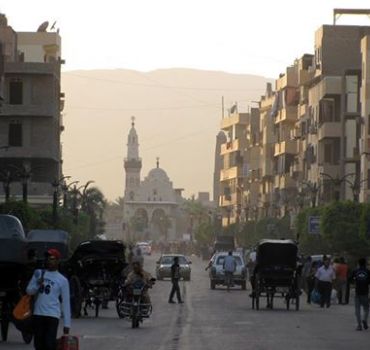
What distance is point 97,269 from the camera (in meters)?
41.2

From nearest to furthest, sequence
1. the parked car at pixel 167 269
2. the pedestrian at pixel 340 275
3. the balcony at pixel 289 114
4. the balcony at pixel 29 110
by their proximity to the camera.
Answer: the pedestrian at pixel 340 275 < the parked car at pixel 167 269 < the balcony at pixel 29 110 < the balcony at pixel 289 114

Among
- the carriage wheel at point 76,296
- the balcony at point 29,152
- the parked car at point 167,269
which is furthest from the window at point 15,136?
the carriage wheel at point 76,296

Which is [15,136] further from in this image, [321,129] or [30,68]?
[321,129]

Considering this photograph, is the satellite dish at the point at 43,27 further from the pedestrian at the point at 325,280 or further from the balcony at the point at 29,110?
the pedestrian at the point at 325,280

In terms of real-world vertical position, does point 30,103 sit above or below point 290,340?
above

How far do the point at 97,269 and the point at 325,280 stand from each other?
9141 mm

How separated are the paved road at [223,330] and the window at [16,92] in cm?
6081

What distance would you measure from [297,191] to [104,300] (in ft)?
337

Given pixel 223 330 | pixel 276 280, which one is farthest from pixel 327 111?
pixel 223 330

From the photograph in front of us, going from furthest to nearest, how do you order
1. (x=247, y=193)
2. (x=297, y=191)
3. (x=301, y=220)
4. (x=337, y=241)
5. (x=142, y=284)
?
1. (x=247, y=193)
2. (x=297, y=191)
3. (x=301, y=220)
4. (x=337, y=241)
5. (x=142, y=284)

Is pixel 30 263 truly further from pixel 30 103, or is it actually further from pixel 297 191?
pixel 297 191

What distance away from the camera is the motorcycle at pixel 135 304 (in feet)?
114

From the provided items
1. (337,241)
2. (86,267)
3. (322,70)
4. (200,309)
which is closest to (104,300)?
(86,267)

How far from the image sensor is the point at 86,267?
135ft
